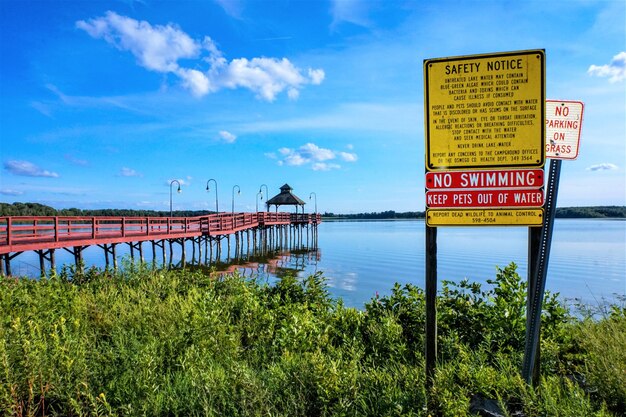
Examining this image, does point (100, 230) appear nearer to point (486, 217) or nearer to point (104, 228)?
point (104, 228)

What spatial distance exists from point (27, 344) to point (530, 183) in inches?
173

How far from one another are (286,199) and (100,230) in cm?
3339

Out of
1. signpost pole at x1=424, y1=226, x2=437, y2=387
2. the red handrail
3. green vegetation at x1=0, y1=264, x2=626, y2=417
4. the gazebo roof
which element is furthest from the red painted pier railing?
signpost pole at x1=424, y1=226, x2=437, y2=387

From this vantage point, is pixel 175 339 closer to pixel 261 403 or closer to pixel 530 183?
pixel 261 403

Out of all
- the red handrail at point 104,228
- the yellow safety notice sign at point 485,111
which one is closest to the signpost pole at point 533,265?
the yellow safety notice sign at point 485,111

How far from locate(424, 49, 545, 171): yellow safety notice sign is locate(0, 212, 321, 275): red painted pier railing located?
63.0 ft

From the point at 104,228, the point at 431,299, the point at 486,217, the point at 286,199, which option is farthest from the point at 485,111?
the point at 286,199

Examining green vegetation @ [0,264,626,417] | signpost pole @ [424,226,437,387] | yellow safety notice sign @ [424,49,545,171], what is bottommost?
green vegetation @ [0,264,626,417]

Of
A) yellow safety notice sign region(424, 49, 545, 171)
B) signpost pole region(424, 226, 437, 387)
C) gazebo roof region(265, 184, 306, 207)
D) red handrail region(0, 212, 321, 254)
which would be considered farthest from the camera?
gazebo roof region(265, 184, 306, 207)

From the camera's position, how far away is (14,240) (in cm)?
1927

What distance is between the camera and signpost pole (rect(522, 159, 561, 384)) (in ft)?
11.5

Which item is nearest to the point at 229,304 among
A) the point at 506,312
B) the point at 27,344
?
the point at 27,344

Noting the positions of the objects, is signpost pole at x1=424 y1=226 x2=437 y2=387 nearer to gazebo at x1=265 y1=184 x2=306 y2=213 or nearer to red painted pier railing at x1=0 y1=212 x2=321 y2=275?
red painted pier railing at x1=0 y1=212 x2=321 y2=275

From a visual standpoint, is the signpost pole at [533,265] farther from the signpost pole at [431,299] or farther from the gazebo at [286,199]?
the gazebo at [286,199]
